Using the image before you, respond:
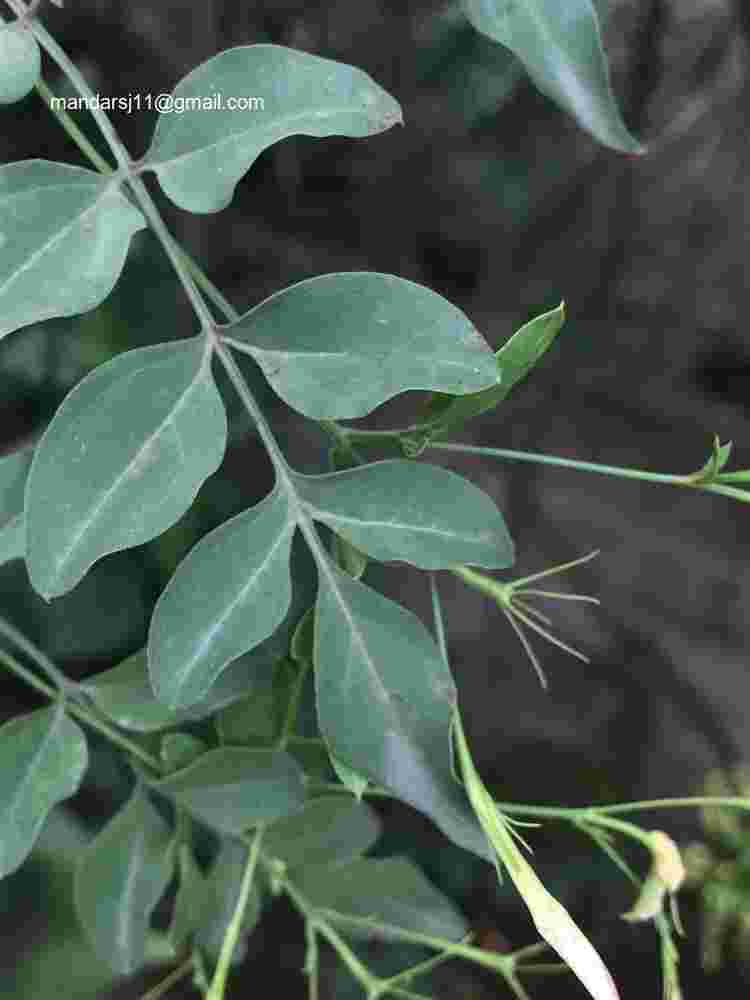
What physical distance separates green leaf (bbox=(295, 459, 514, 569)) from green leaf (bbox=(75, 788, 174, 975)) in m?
0.25

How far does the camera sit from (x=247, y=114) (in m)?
0.42

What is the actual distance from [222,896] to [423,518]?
0.99 feet

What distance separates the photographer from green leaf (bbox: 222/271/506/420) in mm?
390

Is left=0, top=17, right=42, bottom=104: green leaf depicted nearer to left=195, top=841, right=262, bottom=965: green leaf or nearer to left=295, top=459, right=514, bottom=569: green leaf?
left=295, top=459, right=514, bottom=569: green leaf

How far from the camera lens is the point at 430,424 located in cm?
44

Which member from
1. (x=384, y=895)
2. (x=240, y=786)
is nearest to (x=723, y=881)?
(x=384, y=895)

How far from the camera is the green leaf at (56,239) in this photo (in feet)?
1.29

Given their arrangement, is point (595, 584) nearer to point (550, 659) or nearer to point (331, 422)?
point (550, 659)

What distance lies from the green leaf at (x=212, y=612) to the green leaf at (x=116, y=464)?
28mm

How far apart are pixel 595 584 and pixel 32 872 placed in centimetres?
68

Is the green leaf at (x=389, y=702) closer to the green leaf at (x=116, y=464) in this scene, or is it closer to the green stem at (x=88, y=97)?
the green leaf at (x=116, y=464)

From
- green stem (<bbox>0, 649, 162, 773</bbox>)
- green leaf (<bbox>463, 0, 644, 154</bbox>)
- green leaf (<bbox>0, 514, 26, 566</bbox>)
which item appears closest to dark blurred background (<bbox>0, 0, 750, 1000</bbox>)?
green stem (<bbox>0, 649, 162, 773</bbox>)

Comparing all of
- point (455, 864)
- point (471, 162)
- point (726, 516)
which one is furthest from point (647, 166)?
point (455, 864)

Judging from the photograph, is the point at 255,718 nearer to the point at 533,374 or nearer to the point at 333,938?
the point at 333,938
